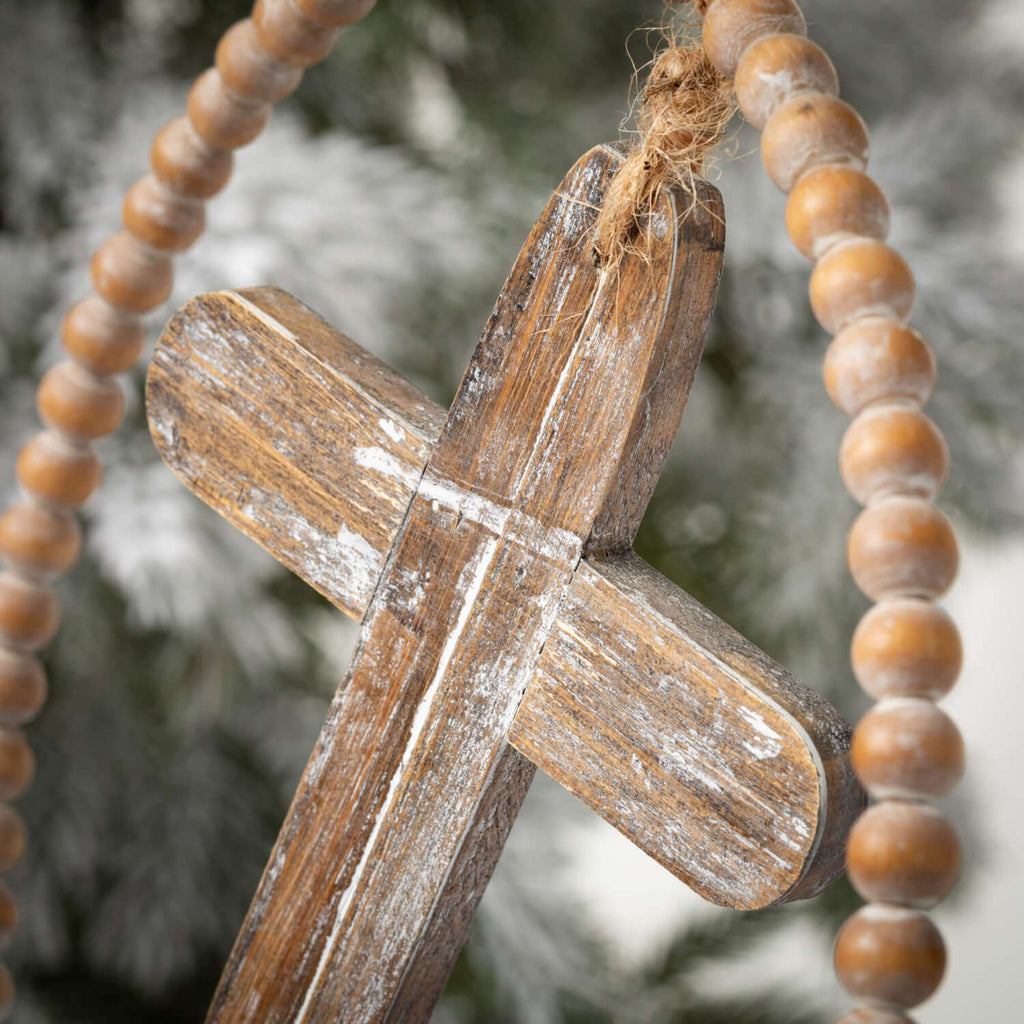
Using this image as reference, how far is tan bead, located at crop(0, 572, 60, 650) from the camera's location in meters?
0.35

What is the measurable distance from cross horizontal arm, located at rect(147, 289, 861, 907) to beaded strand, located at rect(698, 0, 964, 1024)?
34mm

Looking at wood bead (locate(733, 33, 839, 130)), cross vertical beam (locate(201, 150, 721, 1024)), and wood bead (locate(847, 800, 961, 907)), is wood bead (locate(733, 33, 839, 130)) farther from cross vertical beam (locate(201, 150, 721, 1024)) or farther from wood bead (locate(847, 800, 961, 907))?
wood bead (locate(847, 800, 961, 907))

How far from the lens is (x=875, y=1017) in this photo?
0.22m

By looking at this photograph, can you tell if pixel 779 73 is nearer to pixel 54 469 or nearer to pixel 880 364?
pixel 880 364

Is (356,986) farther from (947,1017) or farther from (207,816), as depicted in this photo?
(947,1017)

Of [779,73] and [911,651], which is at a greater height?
[779,73]

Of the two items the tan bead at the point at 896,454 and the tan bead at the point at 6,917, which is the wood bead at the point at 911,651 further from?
the tan bead at the point at 6,917

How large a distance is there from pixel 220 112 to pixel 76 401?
11 cm

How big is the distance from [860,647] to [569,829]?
0.53 metres

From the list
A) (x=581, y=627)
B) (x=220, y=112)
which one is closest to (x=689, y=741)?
(x=581, y=627)

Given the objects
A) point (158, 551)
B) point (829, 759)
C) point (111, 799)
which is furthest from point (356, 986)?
point (111, 799)

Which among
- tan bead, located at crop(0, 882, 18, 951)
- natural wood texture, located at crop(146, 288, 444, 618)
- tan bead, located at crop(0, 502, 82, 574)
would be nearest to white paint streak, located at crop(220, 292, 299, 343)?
natural wood texture, located at crop(146, 288, 444, 618)

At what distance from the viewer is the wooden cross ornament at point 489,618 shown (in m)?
0.28

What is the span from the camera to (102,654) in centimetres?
→ 68
